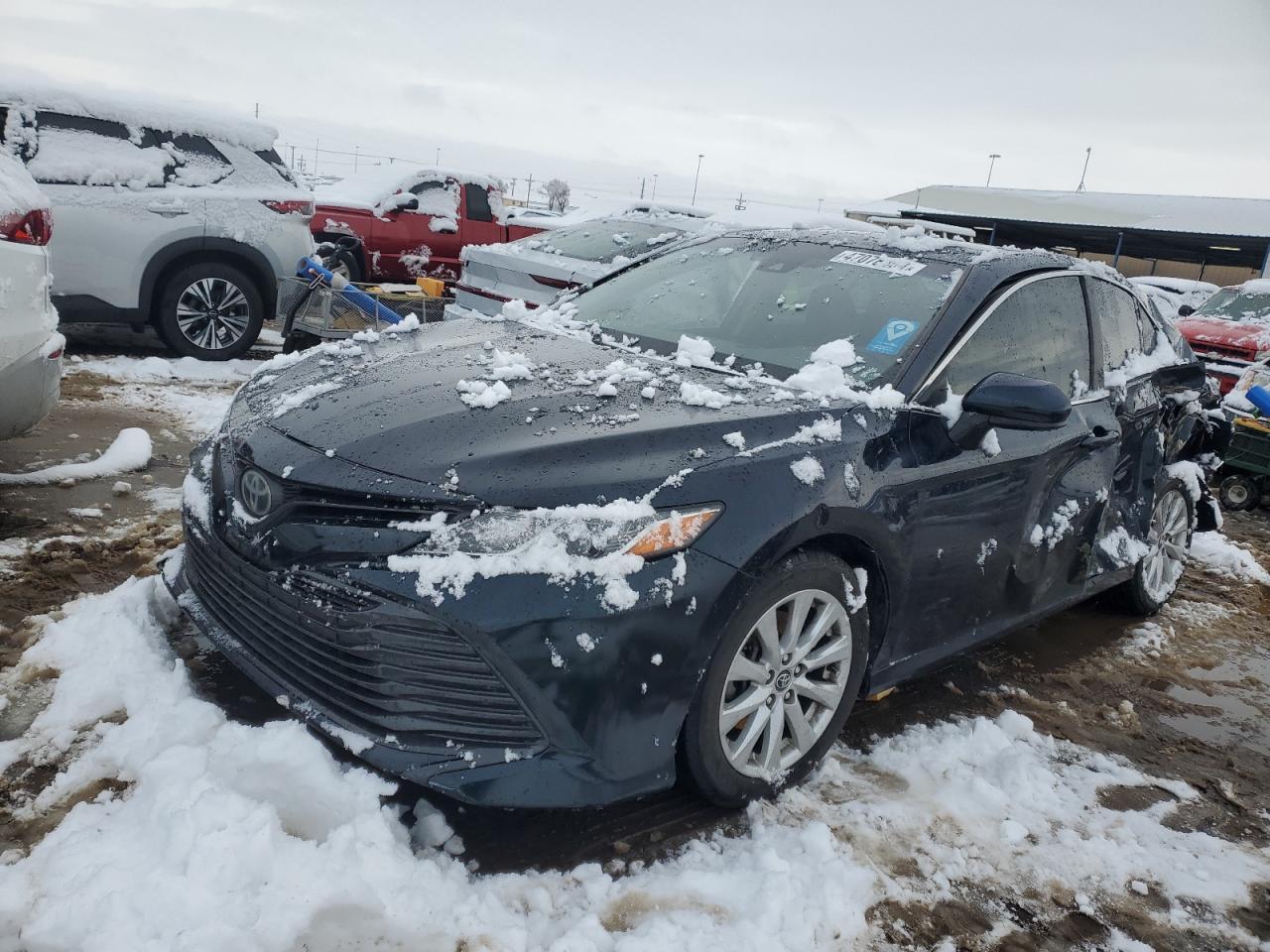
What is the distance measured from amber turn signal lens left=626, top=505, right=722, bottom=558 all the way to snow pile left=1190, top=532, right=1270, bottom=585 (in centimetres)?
482

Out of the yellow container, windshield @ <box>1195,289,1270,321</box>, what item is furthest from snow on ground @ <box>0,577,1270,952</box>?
windshield @ <box>1195,289,1270,321</box>

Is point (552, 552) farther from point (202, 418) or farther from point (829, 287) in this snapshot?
point (202, 418)

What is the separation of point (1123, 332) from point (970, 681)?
1678 mm

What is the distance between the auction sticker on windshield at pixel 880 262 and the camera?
333cm

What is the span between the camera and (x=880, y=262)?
11.2ft

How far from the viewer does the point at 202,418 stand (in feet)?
19.3

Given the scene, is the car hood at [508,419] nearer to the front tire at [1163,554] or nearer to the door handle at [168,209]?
the front tire at [1163,554]

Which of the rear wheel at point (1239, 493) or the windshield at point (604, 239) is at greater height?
the windshield at point (604, 239)

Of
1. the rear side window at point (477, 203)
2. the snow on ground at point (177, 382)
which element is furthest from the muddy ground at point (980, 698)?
the rear side window at point (477, 203)

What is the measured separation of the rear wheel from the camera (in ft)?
23.5

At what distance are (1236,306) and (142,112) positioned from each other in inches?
471

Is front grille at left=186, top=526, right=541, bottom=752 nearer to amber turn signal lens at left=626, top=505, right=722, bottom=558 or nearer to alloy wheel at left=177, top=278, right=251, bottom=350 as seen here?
amber turn signal lens at left=626, top=505, right=722, bottom=558

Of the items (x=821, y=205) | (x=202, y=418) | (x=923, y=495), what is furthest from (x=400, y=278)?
(x=821, y=205)

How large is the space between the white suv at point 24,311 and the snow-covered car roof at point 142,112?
3315mm
